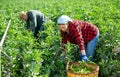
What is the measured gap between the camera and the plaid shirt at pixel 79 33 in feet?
20.4

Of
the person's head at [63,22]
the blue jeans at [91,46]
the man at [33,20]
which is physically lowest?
the blue jeans at [91,46]

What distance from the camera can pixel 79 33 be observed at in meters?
6.23

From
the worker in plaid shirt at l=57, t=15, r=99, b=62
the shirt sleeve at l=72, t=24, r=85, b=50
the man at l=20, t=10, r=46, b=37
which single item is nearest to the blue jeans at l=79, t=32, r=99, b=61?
the worker in plaid shirt at l=57, t=15, r=99, b=62

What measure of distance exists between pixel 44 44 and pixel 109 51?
4.79 feet

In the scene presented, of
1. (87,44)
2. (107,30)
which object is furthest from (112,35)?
(87,44)

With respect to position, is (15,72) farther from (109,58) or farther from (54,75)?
(109,58)

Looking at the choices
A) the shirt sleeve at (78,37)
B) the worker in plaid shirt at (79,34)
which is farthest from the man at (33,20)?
the shirt sleeve at (78,37)

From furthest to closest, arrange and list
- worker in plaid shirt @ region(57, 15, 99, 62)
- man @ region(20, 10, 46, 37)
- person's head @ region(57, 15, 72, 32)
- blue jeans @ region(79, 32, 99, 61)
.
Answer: man @ region(20, 10, 46, 37) → blue jeans @ region(79, 32, 99, 61) → worker in plaid shirt @ region(57, 15, 99, 62) → person's head @ region(57, 15, 72, 32)

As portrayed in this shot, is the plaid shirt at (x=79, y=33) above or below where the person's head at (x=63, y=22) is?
below

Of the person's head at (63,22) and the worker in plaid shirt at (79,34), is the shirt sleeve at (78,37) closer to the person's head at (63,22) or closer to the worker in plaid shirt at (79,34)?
the worker in plaid shirt at (79,34)

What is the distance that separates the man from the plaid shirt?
2215 mm

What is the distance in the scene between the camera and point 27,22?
9.04 metres

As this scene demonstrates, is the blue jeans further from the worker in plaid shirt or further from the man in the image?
the man

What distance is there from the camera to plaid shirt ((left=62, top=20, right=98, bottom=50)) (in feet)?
20.4
